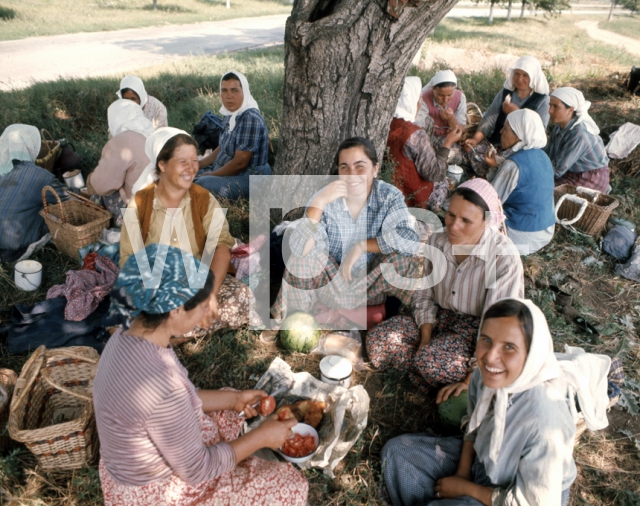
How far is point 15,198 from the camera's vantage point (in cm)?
455

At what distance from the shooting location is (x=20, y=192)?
15.0 feet

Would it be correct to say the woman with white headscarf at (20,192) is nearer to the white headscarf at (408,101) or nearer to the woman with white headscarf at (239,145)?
the woman with white headscarf at (239,145)

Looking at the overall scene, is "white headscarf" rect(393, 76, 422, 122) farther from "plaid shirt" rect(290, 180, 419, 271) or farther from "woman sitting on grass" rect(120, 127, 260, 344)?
"woman sitting on grass" rect(120, 127, 260, 344)

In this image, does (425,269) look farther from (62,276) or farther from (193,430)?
(62,276)

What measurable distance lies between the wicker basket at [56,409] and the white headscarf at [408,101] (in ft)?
12.9

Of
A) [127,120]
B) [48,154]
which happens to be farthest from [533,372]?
[48,154]

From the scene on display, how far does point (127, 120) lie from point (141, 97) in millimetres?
1721

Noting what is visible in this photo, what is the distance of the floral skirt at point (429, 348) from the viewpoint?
124 inches

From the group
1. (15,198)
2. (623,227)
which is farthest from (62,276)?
(623,227)

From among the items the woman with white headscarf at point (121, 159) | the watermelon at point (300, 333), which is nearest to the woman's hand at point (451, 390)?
the watermelon at point (300, 333)

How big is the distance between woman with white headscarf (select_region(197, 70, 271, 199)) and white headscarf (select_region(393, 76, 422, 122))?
158 centimetres

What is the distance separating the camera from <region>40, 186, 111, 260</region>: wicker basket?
14.6 ft

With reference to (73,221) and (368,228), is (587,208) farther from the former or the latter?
(73,221)

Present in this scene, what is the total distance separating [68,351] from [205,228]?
1.36m
